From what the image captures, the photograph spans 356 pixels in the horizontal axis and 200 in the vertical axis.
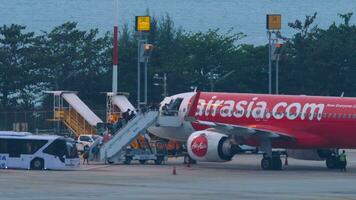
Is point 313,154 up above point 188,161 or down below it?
above

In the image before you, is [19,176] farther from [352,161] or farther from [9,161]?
[352,161]

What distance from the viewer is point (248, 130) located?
58844mm

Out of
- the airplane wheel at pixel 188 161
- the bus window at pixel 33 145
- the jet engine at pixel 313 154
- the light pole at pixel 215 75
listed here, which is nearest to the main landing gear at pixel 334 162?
the jet engine at pixel 313 154

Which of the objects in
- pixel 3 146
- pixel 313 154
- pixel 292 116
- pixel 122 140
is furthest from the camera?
pixel 122 140

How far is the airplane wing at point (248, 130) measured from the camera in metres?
58.6

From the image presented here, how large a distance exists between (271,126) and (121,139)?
26.1 feet

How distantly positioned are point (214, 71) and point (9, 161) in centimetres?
5995

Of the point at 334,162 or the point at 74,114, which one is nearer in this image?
the point at 334,162

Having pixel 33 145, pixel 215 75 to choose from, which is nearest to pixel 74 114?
pixel 33 145

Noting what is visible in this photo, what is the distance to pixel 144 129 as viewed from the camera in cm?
6444

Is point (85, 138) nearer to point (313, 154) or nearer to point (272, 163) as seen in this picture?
point (313, 154)

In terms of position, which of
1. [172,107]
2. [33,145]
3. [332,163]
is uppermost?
[172,107]

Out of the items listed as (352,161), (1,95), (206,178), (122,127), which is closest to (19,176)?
(206,178)

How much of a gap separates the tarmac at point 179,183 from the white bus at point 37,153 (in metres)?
1.11
